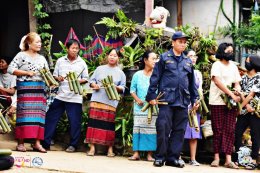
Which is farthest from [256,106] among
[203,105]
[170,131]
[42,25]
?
[42,25]

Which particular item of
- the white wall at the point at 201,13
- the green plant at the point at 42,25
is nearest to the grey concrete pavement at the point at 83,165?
the green plant at the point at 42,25

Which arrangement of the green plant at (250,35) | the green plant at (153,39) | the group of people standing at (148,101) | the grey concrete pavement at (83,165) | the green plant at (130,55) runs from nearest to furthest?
1. the grey concrete pavement at (83,165)
2. the group of people standing at (148,101)
3. the green plant at (130,55)
4. the green plant at (153,39)
5. the green plant at (250,35)

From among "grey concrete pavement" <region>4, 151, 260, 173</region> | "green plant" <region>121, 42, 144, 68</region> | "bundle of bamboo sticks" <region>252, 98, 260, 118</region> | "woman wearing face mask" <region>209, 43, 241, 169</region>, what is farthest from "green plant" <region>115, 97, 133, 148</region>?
"bundle of bamboo sticks" <region>252, 98, 260, 118</region>

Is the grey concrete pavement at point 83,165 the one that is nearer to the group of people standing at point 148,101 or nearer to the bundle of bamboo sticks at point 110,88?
the group of people standing at point 148,101

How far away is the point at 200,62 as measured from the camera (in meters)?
9.91

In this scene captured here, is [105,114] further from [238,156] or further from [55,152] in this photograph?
[238,156]

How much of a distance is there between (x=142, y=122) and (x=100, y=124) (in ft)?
2.50

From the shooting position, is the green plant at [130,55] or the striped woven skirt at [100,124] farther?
the green plant at [130,55]

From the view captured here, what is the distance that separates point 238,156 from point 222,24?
485cm

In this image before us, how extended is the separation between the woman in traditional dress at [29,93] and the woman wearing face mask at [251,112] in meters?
3.27

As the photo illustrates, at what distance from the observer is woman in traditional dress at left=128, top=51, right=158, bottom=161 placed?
8.27 m

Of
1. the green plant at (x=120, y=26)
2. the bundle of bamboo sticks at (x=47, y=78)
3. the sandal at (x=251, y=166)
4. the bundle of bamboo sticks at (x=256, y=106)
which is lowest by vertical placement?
the sandal at (x=251, y=166)

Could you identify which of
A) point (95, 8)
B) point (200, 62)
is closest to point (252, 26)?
point (200, 62)

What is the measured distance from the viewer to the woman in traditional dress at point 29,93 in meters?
8.12
